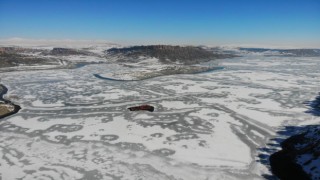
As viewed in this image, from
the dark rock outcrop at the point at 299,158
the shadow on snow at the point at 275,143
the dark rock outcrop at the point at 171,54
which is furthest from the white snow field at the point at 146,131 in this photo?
the dark rock outcrop at the point at 171,54

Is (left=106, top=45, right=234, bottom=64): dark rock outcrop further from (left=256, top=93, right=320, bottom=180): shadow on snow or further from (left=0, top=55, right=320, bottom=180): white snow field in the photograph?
(left=256, top=93, right=320, bottom=180): shadow on snow

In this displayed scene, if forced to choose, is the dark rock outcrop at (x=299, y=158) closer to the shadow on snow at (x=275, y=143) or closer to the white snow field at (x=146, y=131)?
the shadow on snow at (x=275, y=143)

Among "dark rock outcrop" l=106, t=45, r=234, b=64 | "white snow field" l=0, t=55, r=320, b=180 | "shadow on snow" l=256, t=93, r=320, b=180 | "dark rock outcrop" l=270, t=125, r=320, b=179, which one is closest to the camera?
"dark rock outcrop" l=270, t=125, r=320, b=179

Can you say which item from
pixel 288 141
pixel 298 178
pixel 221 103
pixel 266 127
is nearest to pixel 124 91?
pixel 221 103

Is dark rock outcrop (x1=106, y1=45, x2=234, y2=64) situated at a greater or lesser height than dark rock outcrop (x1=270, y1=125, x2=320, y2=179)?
greater

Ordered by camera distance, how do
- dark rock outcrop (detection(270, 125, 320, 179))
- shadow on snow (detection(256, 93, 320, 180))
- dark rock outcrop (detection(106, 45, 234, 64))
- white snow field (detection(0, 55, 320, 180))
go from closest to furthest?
dark rock outcrop (detection(270, 125, 320, 179))
white snow field (detection(0, 55, 320, 180))
shadow on snow (detection(256, 93, 320, 180))
dark rock outcrop (detection(106, 45, 234, 64))

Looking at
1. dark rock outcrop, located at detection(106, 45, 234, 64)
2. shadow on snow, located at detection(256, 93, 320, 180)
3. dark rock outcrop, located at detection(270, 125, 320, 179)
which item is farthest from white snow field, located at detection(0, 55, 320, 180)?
dark rock outcrop, located at detection(106, 45, 234, 64)

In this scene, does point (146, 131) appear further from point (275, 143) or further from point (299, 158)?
point (299, 158)
